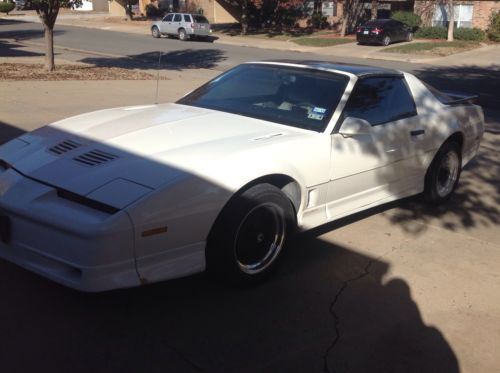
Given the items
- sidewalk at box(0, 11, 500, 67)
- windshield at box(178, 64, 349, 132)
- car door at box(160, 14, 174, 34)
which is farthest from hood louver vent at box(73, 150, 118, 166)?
car door at box(160, 14, 174, 34)

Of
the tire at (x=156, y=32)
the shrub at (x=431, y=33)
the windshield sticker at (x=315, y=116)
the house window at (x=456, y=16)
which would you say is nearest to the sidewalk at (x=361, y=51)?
the tire at (x=156, y=32)

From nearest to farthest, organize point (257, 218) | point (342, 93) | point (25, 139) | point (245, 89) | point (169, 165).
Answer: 1. point (169, 165)
2. point (257, 218)
3. point (25, 139)
4. point (342, 93)
5. point (245, 89)


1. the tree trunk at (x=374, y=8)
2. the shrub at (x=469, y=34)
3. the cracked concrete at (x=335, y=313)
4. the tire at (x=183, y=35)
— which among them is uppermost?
the tree trunk at (x=374, y=8)

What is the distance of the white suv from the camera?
3475 cm

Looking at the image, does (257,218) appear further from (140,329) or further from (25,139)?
(25,139)

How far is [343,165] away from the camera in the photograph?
4699 mm

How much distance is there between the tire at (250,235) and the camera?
380 centimetres

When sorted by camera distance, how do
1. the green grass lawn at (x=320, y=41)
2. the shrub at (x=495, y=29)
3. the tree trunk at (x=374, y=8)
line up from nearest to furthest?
the green grass lawn at (x=320, y=41) → the shrub at (x=495, y=29) → the tree trunk at (x=374, y=8)

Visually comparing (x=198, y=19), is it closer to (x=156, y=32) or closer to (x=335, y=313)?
(x=156, y=32)

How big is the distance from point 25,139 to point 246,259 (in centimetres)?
184

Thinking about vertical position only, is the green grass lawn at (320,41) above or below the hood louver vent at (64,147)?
above

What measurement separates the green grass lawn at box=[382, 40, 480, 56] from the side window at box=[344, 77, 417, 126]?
2594cm

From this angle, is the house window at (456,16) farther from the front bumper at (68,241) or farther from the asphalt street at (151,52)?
the front bumper at (68,241)

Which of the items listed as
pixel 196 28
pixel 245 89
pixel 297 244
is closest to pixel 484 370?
pixel 297 244
